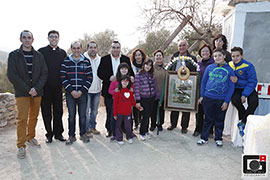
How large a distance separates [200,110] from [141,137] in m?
1.59

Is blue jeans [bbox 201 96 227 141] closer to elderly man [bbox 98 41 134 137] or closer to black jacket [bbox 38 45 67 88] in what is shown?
elderly man [bbox 98 41 134 137]

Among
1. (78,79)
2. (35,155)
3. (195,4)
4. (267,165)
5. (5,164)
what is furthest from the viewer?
(195,4)

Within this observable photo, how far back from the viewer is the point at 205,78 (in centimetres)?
448

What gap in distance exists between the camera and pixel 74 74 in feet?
14.3

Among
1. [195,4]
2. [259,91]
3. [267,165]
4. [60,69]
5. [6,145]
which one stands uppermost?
[195,4]

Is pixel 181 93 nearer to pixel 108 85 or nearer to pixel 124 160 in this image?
pixel 108 85

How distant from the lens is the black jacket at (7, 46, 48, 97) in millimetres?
3837

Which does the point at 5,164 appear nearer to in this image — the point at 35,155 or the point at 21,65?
the point at 35,155

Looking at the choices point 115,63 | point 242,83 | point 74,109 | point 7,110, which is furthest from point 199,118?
point 7,110

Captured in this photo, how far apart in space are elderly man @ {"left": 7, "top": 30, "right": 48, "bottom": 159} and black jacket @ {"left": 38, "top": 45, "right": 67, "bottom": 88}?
18 centimetres

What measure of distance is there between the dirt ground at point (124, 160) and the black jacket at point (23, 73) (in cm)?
127

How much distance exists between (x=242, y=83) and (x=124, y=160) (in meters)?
2.83

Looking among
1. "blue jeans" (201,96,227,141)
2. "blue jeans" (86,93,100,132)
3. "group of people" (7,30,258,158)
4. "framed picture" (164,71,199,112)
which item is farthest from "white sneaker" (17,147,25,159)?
"blue jeans" (201,96,227,141)

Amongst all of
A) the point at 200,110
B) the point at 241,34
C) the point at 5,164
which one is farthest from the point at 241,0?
the point at 5,164
